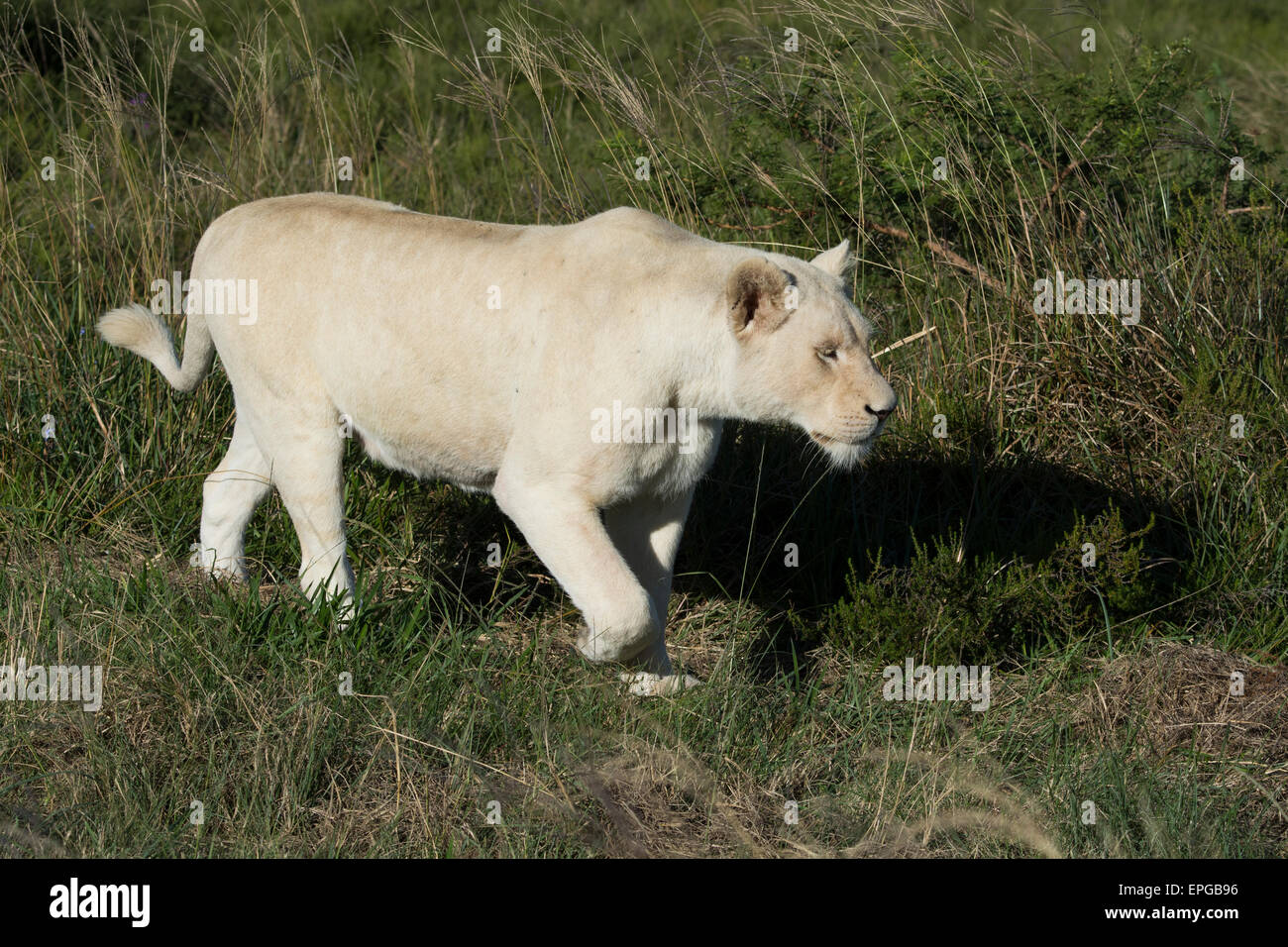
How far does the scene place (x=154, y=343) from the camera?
5289 mm

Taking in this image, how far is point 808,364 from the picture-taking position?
13.7 ft

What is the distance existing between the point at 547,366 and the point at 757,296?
0.68 m

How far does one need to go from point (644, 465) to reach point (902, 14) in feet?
9.38

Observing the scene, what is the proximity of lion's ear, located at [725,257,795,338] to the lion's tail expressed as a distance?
2.20 metres

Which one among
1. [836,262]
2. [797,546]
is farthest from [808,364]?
[797,546]

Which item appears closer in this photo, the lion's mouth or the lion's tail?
the lion's mouth

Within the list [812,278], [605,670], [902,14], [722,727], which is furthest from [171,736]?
[902,14]

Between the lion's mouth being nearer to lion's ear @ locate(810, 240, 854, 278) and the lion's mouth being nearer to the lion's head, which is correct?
the lion's head

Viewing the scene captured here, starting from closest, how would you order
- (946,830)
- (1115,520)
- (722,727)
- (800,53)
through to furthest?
(946,830) → (722,727) → (1115,520) → (800,53)

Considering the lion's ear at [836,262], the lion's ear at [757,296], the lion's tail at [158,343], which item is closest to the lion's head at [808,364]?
the lion's ear at [757,296]

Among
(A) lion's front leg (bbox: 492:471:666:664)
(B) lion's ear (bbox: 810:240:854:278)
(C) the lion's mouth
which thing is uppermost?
(B) lion's ear (bbox: 810:240:854:278)

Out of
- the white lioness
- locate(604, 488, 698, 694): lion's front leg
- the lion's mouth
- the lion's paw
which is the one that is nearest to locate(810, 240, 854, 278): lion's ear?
the white lioness

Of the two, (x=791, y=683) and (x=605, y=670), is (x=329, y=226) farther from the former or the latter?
(x=791, y=683)

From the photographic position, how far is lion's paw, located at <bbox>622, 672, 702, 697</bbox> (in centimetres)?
460
